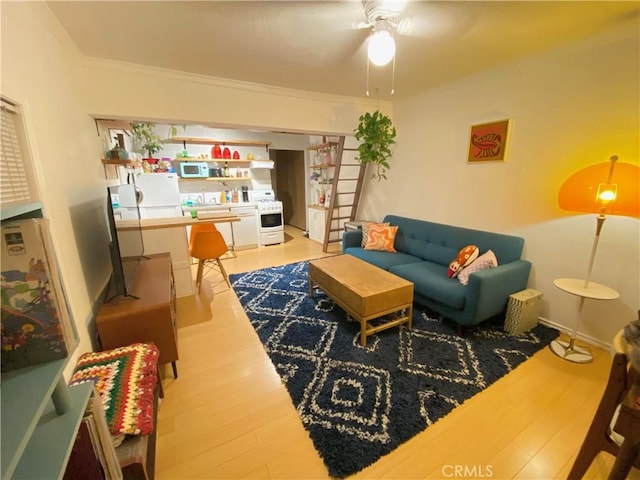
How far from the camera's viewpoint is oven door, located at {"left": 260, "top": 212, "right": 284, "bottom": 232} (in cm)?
526

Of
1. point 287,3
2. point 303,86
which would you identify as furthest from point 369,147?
point 287,3

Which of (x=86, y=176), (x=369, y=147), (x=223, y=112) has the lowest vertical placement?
(x=86, y=176)

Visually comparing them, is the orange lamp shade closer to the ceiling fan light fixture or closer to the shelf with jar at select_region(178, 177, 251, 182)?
the ceiling fan light fixture

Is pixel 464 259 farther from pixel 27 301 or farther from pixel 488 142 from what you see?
pixel 27 301

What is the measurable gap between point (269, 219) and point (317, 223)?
3.27 feet

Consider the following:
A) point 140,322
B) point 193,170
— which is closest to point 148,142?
point 193,170

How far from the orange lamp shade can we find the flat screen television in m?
3.22

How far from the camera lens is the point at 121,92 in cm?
236

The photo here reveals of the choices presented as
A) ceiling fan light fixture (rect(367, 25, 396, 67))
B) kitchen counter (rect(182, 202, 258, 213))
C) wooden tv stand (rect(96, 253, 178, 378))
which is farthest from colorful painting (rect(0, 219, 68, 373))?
kitchen counter (rect(182, 202, 258, 213))

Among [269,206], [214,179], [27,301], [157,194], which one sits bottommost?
[269,206]

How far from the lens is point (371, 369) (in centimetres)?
199

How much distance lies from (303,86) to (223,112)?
3.08 ft

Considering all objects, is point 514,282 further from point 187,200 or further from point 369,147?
point 187,200

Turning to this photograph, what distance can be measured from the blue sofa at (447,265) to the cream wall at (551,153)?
18 centimetres
